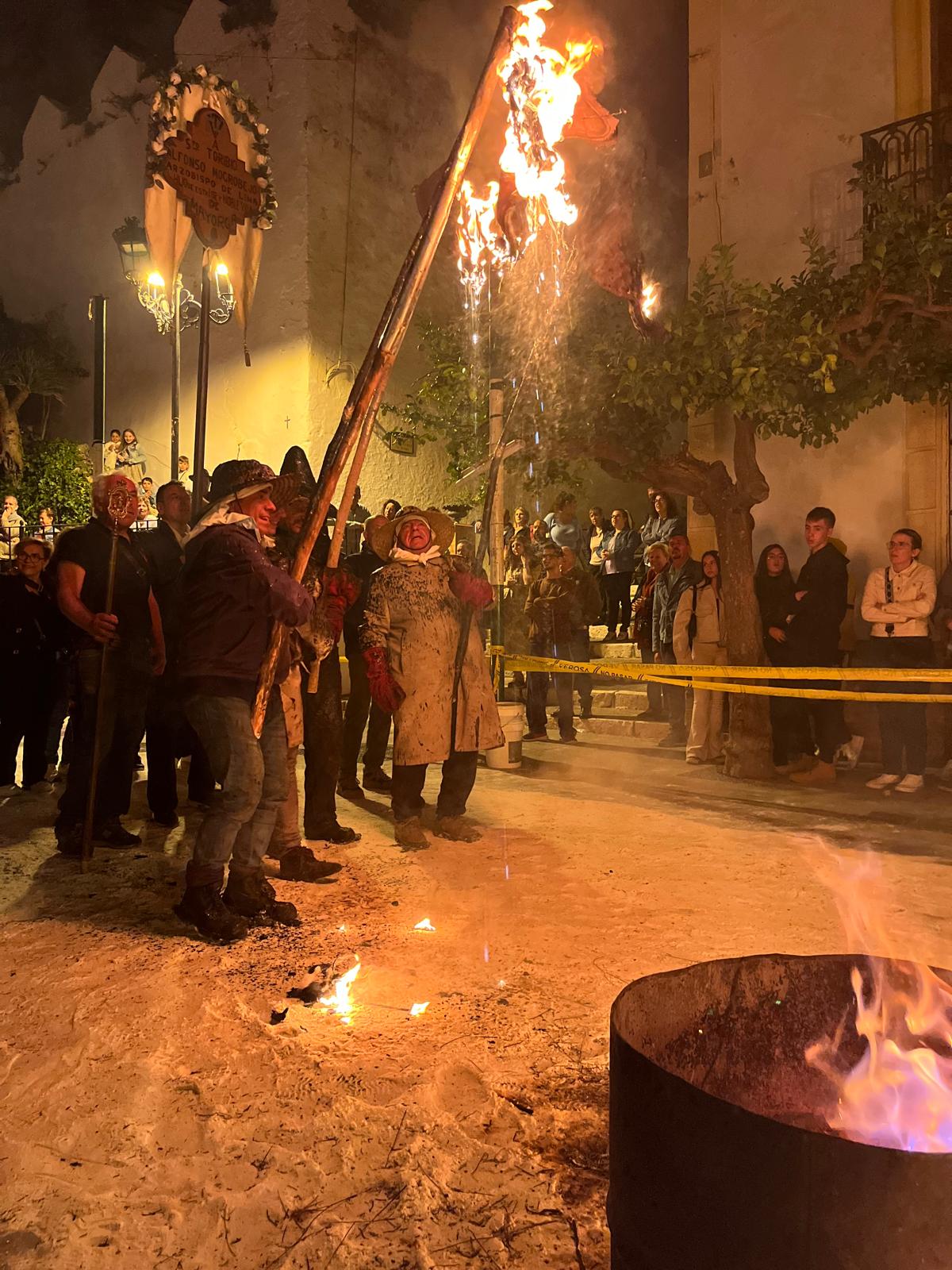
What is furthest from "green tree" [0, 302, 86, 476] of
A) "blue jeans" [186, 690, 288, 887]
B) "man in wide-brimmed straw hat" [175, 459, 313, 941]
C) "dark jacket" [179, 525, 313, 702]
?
"blue jeans" [186, 690, 288, 887]

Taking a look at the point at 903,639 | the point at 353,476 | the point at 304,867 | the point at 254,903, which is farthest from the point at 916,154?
the point at 254,903

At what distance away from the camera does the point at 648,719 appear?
11.1m

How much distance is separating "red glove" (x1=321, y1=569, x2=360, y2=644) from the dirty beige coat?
0.14 meters

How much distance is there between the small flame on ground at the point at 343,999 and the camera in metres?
3.54

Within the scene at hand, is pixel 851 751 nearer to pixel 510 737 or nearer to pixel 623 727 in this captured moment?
pixel 623 727

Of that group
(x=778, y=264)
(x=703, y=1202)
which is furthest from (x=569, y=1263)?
(x=778, y=264)

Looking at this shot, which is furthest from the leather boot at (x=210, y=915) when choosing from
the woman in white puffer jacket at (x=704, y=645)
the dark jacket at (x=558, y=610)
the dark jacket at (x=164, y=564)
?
the dark jacket at (x=558, y=610)

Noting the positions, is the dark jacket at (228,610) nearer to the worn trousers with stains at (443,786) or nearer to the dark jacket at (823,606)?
the worn trousers with stains at (443,786)

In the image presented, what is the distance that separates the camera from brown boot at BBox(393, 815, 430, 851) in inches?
231

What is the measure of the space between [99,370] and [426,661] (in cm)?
816

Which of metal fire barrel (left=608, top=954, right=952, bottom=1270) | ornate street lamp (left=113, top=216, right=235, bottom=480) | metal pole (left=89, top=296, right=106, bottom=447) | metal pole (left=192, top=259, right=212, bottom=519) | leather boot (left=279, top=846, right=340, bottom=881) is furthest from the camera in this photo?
metal pole (left=89, top=296, right=106, bottom=447)

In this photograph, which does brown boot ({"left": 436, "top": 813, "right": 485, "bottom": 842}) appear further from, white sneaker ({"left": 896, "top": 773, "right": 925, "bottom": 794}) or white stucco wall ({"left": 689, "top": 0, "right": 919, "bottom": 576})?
white stucco wall ({"left": 689, "top": 0, "right": 919, "bottom": 576})

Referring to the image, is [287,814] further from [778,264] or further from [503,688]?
[778,264]

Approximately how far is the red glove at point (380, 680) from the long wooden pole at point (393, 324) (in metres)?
1.17
